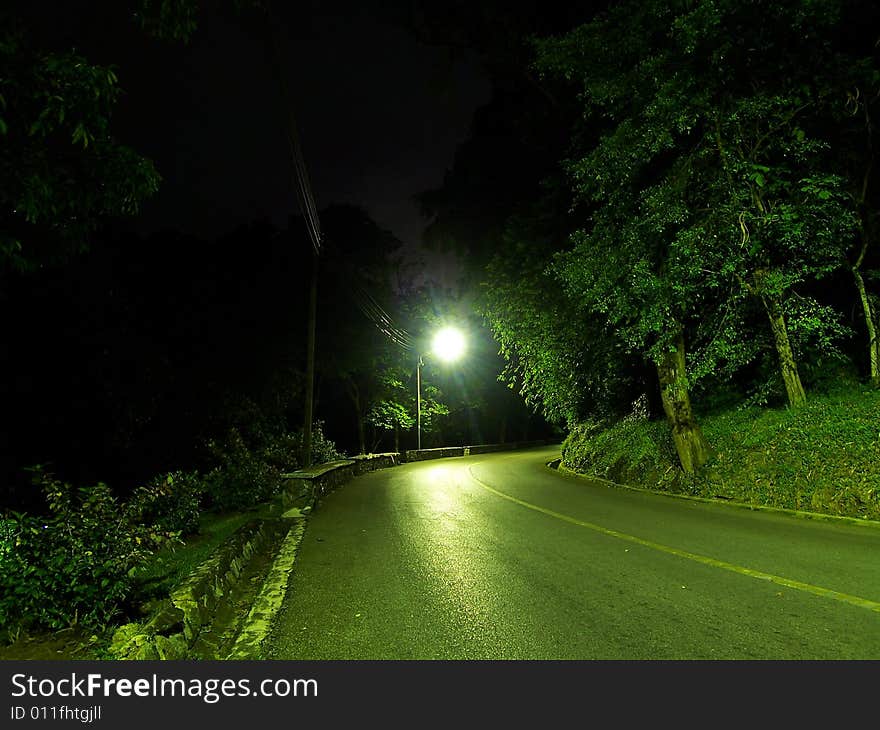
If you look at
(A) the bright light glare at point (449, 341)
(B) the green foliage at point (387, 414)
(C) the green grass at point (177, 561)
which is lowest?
(C) the green grass at point (177, 561)

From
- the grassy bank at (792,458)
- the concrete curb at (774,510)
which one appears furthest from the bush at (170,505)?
the grassy bank at (792,458)

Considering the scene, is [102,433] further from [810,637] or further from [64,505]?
[810,637]

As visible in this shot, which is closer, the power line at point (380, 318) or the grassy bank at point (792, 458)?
the grassy bank at point (792, 458)

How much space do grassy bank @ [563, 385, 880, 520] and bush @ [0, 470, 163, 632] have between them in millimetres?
10101

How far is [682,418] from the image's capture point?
44.5ft

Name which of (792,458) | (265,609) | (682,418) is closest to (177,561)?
(265,609)

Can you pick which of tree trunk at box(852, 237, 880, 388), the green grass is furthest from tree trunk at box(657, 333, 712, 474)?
the green grass

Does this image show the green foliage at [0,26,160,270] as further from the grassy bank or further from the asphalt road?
the grassy bank

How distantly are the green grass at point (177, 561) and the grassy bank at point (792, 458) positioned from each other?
9.53 meters

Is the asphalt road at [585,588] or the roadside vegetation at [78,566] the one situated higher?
the roadside vegetation at [78,566]

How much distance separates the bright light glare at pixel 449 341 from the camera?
28.1 meters

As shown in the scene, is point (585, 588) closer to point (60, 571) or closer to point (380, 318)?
point (60, 571)

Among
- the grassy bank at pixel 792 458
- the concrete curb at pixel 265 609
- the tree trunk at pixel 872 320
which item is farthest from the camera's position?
the tree trunk at pixel 872 320

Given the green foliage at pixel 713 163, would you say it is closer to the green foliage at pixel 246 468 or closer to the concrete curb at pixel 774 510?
the concrete curb at pixel 774 510
